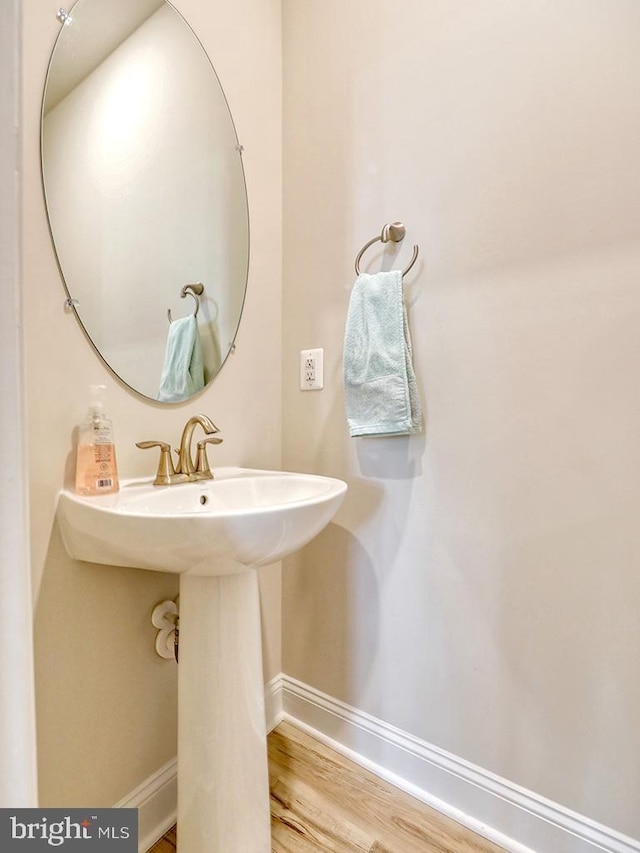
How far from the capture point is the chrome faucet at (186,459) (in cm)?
94

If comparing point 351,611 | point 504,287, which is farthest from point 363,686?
point 504,287

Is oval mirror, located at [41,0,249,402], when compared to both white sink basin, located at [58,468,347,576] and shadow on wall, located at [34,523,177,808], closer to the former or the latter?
white sink basin, located at [58,468,347,576]

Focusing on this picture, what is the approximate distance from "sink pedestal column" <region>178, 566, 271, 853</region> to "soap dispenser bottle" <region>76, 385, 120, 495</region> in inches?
10.0

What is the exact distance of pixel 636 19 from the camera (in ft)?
2.60

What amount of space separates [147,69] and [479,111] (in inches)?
31.6

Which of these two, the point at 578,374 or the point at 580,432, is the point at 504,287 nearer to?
the point at 578,374

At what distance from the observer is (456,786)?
3.30 feet

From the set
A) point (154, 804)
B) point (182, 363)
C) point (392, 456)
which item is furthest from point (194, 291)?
point (154, 804)

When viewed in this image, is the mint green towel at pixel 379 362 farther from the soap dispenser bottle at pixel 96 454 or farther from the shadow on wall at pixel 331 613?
the soap dispenser bottle at pixel 96 454

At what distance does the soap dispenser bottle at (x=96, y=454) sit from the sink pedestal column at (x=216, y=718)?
0.25m

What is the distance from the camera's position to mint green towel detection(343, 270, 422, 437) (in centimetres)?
103

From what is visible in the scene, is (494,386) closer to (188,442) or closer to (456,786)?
(188,442)

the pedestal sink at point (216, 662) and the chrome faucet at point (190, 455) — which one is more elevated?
the chrome faucet at point (190, 455)

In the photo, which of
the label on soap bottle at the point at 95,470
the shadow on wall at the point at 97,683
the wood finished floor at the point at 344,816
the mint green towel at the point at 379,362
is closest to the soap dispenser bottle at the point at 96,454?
the label on soap bottle at the point at 95,470
